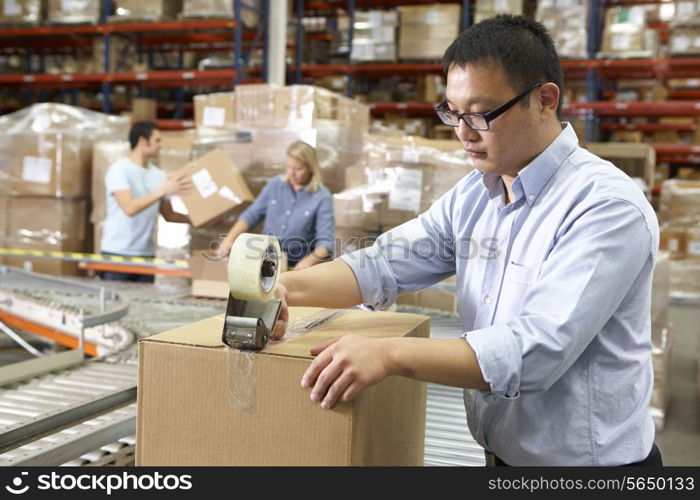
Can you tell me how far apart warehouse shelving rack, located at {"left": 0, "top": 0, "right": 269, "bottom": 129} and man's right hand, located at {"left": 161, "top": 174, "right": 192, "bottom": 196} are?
313cm

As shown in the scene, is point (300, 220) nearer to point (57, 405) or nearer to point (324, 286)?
point (57, 405)

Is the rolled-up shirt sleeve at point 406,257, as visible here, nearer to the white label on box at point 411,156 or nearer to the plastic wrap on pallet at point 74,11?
the white label on box at point 411,156

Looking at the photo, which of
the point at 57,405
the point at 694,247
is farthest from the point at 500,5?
the point at 57,405

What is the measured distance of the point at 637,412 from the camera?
123 centimetres

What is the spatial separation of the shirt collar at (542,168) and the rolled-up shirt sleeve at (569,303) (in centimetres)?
16

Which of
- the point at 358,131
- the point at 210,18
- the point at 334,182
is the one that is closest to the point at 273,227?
the point at 334,182

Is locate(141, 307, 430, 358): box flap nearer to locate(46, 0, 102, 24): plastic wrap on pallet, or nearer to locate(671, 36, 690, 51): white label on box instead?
locate(46, 0, 102, 24): plastic wrap on pallet

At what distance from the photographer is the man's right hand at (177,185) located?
422 cm

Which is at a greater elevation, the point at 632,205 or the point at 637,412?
the point at 632,205

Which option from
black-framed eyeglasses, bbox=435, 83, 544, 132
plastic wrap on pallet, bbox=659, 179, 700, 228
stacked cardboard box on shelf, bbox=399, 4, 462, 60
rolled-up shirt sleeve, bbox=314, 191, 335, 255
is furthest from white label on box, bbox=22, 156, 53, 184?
plastic wrap on pallet, bbox=659, 179, 700, 228

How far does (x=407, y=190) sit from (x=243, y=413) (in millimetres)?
2964
